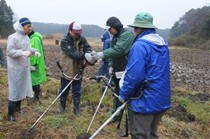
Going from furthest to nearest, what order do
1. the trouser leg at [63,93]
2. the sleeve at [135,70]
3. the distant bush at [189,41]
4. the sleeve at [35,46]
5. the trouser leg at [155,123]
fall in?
the distant bush at [189,41], the sleeve at [35,46], the trouser leg at [63,93], the trouser leg at [155,123], the sleeve at [135,70]

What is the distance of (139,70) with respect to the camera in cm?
368

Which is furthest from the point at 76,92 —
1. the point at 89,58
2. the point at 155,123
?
the point at 155,123

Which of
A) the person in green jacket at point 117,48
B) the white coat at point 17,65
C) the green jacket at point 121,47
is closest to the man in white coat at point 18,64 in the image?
the white coat at point 17,65

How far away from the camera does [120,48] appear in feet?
17.4

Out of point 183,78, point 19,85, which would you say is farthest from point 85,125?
point 183,78

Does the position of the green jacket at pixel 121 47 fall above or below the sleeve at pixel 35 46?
above

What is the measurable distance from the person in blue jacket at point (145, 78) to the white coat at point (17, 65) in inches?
94.6

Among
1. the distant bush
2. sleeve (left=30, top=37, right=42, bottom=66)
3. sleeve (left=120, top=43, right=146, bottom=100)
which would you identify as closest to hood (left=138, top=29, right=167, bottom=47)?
sleeve (left=120, top=43, right=146, bottom=100)

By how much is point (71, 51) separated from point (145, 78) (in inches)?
91.6

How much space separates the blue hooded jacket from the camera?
370 cm

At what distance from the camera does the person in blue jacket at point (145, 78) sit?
3.71m

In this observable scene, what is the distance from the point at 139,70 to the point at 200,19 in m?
63.5

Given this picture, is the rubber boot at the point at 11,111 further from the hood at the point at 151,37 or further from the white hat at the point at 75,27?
the hood at the point at 151,37

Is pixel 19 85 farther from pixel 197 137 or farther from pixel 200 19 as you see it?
pixel 200 19
